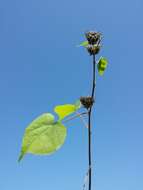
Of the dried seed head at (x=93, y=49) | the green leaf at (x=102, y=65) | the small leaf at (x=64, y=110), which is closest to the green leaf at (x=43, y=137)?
the small leaf at (x=64, y=110)

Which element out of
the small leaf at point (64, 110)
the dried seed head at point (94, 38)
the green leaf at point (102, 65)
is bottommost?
the small leaf at point (64, 110)

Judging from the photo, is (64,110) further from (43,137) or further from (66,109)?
(43,137)

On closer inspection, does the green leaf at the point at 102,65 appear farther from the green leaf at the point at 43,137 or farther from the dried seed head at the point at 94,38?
the green leaf at the point at 43,137

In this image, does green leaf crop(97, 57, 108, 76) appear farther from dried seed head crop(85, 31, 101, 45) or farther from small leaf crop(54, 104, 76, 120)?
small leaf crop(54, 104, 76, 120)

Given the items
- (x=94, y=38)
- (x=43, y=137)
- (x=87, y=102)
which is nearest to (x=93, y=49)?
(x=94, y=38)

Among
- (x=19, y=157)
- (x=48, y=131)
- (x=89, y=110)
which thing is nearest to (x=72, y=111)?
(x=89, y=110)

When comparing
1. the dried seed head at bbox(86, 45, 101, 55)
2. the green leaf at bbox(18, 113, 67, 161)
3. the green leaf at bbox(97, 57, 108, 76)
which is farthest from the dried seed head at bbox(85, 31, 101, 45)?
the green leaf at bbox(18, 113, 67, 161)
